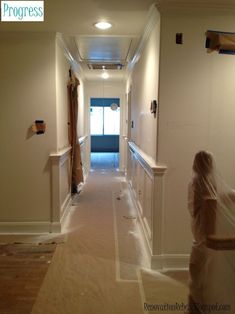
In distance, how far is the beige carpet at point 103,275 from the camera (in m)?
2.36

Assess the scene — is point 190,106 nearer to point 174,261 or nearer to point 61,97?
point 174,261

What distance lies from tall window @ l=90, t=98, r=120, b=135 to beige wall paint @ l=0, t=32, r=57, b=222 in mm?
8519

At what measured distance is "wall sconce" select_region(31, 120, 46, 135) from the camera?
3686 millimetres

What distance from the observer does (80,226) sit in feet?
13.3

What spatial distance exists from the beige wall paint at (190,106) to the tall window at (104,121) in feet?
31.0

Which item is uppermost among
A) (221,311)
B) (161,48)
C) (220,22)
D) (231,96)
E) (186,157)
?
(220,22)

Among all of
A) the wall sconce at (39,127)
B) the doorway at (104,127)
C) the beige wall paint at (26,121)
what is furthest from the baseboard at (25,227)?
the doorway at (104,127)

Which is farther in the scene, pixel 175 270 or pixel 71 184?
pixel 71 184

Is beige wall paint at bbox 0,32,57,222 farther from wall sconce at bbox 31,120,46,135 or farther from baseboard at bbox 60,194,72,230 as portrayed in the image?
baseboard at bbox 60,194,72,230

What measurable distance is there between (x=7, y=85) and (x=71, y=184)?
6.58ft

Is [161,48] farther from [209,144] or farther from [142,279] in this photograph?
[142,279]

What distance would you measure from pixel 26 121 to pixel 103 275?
1984 mm

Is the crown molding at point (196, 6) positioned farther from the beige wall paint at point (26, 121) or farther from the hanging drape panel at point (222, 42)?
the beige wall paint at point (26, 121)

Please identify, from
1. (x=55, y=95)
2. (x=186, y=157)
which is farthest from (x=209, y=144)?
(x=55, y=95)
